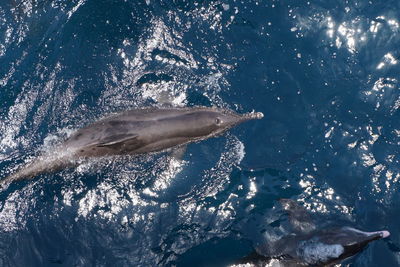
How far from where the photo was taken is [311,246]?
11.8m

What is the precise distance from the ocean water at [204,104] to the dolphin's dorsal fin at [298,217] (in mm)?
276

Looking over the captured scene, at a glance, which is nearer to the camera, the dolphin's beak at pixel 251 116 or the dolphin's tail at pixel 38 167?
the dolphin's tail at pixel 38 167

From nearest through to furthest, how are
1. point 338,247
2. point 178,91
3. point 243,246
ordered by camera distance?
point 338,247
point 243,246
point 178,91

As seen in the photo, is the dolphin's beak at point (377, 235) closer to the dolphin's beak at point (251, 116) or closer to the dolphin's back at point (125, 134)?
the dolphin's beak at point (251, 116)

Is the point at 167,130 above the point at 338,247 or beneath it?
above

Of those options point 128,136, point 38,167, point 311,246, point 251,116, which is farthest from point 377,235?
point 38,167

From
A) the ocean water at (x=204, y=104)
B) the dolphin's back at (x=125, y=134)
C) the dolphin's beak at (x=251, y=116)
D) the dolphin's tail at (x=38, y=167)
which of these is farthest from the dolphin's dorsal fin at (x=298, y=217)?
the dolphin's tail at (x=38, y=167)

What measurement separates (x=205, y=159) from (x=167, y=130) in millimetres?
1720

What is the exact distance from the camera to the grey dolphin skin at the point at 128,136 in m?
12.3

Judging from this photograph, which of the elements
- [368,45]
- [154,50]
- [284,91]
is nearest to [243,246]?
[284,91]

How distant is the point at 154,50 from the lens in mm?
14805

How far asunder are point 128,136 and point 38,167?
307 cm

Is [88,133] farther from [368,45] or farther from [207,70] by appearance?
[368,45]

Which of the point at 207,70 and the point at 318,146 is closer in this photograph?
the point at 318,146
